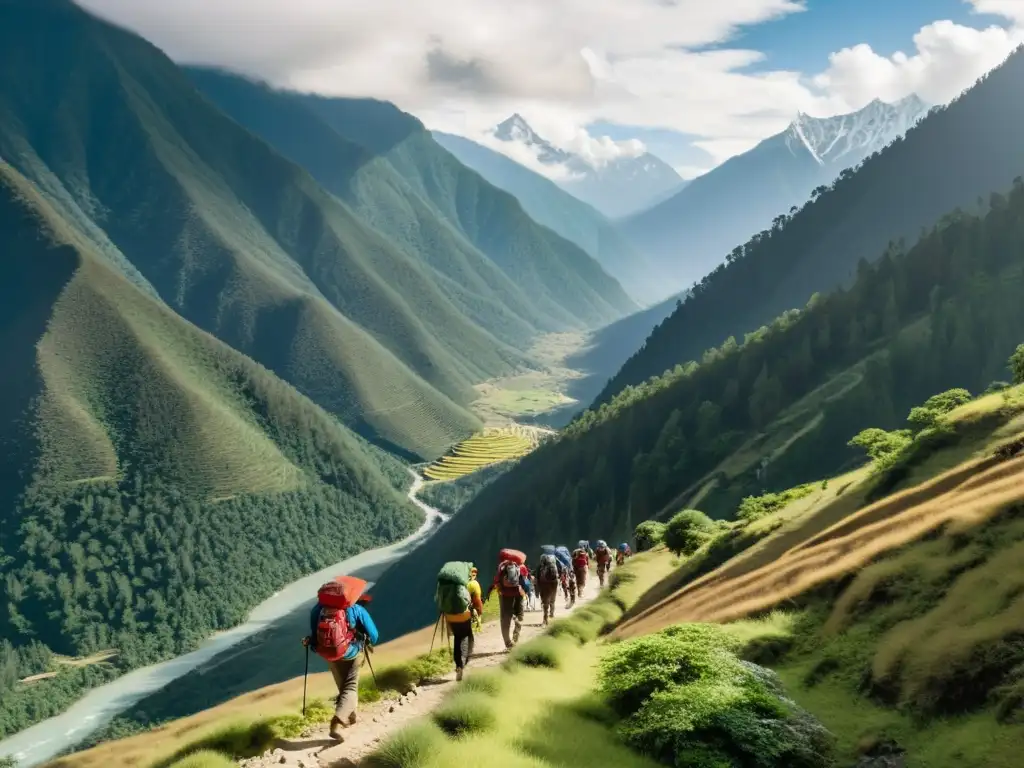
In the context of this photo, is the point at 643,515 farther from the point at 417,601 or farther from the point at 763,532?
the point at 763,532

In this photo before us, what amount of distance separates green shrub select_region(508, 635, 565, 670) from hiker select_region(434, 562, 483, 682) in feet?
5.61

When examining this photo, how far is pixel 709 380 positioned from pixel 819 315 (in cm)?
2628

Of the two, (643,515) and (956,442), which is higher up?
(956,442)

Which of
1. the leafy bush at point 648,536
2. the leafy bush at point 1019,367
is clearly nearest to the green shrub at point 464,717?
the leafy bush at point 1019,367

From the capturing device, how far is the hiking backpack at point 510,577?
2572 centimetres

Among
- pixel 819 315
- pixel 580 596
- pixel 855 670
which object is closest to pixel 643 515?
pixel 819 315

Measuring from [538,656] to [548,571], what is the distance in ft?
35.7

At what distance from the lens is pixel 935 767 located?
12844 mm

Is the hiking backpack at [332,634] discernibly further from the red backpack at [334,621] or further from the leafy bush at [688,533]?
the leafy bush at [688,533]

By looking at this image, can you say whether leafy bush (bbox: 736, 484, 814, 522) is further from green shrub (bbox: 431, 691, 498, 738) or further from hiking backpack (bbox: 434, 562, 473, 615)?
green shrub (bbox: 431, 691, 498, 738)

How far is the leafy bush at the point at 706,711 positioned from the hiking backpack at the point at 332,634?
638 cm

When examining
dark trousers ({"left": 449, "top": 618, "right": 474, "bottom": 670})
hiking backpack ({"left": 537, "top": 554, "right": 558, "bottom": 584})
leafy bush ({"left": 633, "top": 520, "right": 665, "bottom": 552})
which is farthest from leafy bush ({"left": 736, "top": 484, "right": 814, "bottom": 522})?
dark trousers ({"left": 449, "top": 618, "right": 474, "bottom": 670})

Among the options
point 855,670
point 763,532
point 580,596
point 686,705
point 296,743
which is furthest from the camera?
point 580,596

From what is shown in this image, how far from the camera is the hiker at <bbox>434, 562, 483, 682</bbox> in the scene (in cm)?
2172
